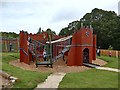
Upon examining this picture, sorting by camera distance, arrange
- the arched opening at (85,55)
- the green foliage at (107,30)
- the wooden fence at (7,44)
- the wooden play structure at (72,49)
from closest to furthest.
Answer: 1. the wooden play structure at (72,49)
2. the arched opening at (85,55)
3. the wooden fence at (7,44)
4. the green foliage at (107,30)

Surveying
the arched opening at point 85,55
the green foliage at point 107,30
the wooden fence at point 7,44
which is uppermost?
the green foliage at point 107,30

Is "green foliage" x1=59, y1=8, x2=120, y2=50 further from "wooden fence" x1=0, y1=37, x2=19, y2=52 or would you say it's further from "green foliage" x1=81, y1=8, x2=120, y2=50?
"wooden fence" x1=0, y1=37, x2=19, y2=52

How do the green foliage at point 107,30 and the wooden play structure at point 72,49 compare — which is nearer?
the wooden play structure at point 72,49

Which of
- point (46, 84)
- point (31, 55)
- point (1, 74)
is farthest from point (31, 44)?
point (46, 84)

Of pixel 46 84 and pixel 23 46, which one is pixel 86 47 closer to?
pixel 23 46

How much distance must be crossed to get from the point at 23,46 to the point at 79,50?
565 centimetres

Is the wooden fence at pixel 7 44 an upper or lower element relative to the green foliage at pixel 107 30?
lower

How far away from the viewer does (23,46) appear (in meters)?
25.7

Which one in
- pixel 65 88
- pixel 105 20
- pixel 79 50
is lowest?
pixel 65 88

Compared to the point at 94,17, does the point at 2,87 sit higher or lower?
lower

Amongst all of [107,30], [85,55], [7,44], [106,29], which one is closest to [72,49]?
[85,55]

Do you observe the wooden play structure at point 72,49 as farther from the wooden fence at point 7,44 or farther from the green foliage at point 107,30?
the green foliage at point 107,30

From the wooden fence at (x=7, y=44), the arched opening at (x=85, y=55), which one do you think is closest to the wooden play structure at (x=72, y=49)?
the arched opening at (x=85, y=55)

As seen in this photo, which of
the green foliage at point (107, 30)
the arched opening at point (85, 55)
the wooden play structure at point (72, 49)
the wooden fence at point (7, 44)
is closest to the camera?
the wooden play structure at point (72, 49)
